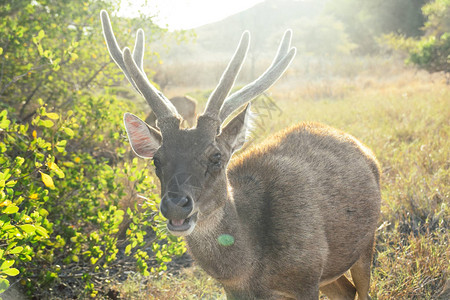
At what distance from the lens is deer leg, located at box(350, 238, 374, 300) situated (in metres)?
3.64

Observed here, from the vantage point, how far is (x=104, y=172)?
4078mm

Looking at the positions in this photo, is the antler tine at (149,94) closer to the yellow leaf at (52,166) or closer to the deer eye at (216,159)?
the deer eye at (216,159)

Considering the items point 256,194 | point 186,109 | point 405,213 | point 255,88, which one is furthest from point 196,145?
point 186,109

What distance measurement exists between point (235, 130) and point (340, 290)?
199 centimetres

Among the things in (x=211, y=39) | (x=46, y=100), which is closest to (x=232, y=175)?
(x=46, y=100)

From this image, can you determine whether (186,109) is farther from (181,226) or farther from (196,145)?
(181,226)

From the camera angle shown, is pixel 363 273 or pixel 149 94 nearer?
pixel 149 94

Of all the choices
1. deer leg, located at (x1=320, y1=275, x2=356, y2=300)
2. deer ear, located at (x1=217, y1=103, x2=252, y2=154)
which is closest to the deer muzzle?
deer ear, located at (x1=217, y1=103, x2=252, y2=154)

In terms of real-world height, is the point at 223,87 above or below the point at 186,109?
above

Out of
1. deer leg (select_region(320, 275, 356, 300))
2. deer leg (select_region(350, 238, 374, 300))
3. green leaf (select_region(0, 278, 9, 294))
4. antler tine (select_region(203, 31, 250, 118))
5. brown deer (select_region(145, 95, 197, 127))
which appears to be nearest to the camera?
green leaf (select_region(0, 278, 9, 294))

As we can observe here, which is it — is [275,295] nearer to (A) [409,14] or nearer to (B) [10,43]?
(B) [10,43]

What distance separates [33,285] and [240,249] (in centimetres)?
204

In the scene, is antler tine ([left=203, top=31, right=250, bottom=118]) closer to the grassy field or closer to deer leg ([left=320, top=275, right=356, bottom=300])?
the grassy field

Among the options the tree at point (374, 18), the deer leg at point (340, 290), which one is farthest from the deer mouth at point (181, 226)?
the tree at point (374, 18)
